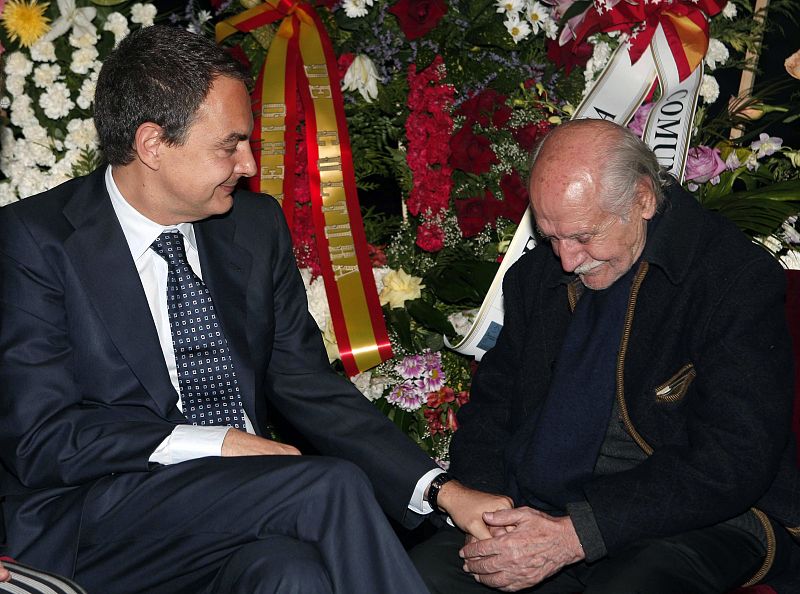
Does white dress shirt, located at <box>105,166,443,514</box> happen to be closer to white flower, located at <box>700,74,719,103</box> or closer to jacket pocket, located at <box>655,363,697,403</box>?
jacket pocket, located at <box>655,363,697,403</box>

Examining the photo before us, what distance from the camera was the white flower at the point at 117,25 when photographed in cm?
375

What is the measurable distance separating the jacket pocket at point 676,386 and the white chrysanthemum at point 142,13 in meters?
2.38

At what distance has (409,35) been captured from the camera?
3.57m

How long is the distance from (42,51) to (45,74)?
79mm

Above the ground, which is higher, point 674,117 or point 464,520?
point 674,117

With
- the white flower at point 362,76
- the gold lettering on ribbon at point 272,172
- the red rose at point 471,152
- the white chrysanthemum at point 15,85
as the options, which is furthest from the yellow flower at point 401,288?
the white chrysanthemum at point 15,85

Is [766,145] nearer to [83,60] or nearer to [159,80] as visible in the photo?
[159,80]

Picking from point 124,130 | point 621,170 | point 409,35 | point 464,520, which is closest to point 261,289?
point 124,130

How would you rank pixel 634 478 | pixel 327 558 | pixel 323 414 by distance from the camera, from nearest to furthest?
pixel 327 558, pixel 634 478, pixel 323 414

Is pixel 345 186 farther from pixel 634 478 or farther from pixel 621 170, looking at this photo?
pixel 634 478

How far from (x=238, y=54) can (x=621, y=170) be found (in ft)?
5.90

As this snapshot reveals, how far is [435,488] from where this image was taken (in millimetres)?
2545

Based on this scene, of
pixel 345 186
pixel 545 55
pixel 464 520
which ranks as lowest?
pixel 464 520

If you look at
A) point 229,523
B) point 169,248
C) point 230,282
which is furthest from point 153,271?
point 229,523
